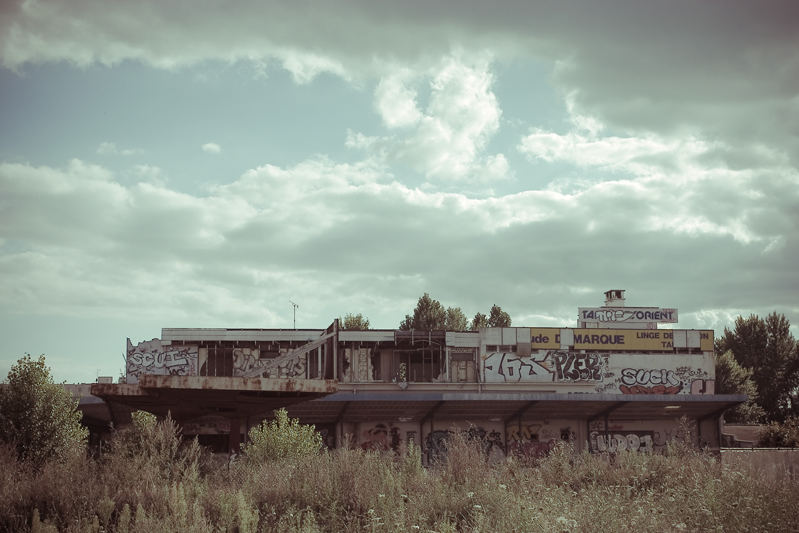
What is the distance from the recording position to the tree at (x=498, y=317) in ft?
273

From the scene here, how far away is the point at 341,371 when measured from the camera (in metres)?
52.1

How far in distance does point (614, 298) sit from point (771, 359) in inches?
786

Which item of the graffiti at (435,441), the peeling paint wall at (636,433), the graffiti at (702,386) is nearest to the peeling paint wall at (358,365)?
the graffiti at (435,441)

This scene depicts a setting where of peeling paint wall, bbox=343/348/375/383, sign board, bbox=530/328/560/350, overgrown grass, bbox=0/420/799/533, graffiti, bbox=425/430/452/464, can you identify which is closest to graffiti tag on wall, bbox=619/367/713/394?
sign board, bbox=530/328/560/350

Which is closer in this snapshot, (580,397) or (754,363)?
(580,397)

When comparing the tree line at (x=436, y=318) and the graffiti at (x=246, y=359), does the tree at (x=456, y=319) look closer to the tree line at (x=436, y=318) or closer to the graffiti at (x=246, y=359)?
the tree line at (x=436, y=318)

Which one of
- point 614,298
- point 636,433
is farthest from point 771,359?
point 636,433

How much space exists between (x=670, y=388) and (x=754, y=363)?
25.8m

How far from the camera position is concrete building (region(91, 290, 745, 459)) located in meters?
36.5

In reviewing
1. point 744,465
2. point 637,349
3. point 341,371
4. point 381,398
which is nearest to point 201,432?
point 381,398

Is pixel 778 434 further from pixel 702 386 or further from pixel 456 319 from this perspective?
pixel 456 319

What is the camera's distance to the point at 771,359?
7519 cm

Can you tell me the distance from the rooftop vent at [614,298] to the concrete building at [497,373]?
4125 millimetres

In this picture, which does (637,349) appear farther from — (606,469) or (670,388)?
(606,469)
